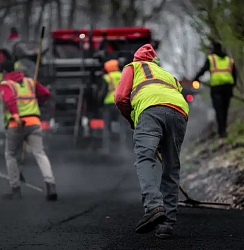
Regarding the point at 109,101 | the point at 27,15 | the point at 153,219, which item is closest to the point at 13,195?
the point at 153,219

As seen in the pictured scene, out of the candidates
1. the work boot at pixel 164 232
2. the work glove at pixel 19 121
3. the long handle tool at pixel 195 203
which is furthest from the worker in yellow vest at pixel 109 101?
the work boot at pixel 164 232

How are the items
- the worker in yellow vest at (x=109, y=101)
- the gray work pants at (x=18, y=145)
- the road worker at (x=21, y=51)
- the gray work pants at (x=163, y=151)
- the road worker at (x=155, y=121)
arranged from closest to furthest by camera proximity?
the gray work pants at (x=163, y=151) → the road worker at (x=155, y=121) → the gray work pants at (x=18, y=145) → the worker in yellow vest at (x=109, y=101) → the road worker at (x=21, y=51)

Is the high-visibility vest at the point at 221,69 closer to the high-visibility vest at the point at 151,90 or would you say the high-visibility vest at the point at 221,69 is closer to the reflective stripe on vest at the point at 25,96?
the reflective stripe on vest at the point at 25,96

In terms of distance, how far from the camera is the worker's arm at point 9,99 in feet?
24.6

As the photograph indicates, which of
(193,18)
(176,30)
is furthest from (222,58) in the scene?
(176,30)

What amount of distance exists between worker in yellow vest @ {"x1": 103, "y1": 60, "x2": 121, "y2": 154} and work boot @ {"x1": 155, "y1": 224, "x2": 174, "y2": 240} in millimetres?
7079

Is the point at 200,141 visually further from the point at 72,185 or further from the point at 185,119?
the point at 185,119

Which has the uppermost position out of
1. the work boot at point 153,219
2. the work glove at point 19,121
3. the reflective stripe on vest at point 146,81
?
the reflective stripe on vest at point 146,81

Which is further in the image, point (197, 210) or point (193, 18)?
point (193, 18)

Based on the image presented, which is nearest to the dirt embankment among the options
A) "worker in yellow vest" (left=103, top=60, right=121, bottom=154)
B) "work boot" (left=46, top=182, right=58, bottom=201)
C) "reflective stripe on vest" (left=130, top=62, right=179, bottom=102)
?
"work boot" (left=46, top=182, right=58, bottom=201)

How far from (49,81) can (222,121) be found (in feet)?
14.7

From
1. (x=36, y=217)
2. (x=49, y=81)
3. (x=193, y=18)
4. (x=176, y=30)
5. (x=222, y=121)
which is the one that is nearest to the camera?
(x=36, y=217)

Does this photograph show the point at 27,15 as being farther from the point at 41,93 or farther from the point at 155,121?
the point at 155,121

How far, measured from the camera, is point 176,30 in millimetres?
32281
